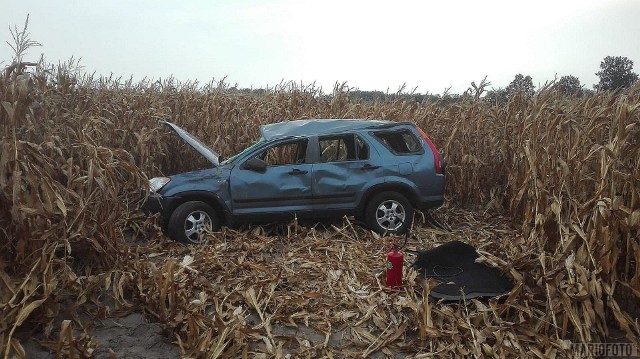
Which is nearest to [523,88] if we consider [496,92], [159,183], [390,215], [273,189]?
[496,92]

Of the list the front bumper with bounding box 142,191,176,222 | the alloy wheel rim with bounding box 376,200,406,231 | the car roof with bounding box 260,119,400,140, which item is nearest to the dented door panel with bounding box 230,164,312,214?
the car roof with bounding box 260,119,400,140

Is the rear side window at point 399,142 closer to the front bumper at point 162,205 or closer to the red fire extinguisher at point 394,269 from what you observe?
the red fire extinguisher at point 394,269

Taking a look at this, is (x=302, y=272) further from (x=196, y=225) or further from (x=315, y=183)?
(x=196, y=225)

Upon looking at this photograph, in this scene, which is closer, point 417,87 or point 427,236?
point 427,236

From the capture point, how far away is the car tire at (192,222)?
781 centimetres

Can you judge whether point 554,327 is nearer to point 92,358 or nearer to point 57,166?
point 92,358

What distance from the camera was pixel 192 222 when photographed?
7938 millimetres

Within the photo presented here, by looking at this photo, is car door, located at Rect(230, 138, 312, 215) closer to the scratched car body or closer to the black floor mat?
the scratched car body

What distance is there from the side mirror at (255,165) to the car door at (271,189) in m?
0.02

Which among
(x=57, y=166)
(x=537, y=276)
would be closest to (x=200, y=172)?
(x=57, y=166)

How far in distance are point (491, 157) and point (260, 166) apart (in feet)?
14.0

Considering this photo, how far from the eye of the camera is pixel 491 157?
969 centimetres

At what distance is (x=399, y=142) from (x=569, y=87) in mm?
4449

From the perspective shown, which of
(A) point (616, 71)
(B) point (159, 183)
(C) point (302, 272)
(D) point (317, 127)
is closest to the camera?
(C) point (302, 272)
